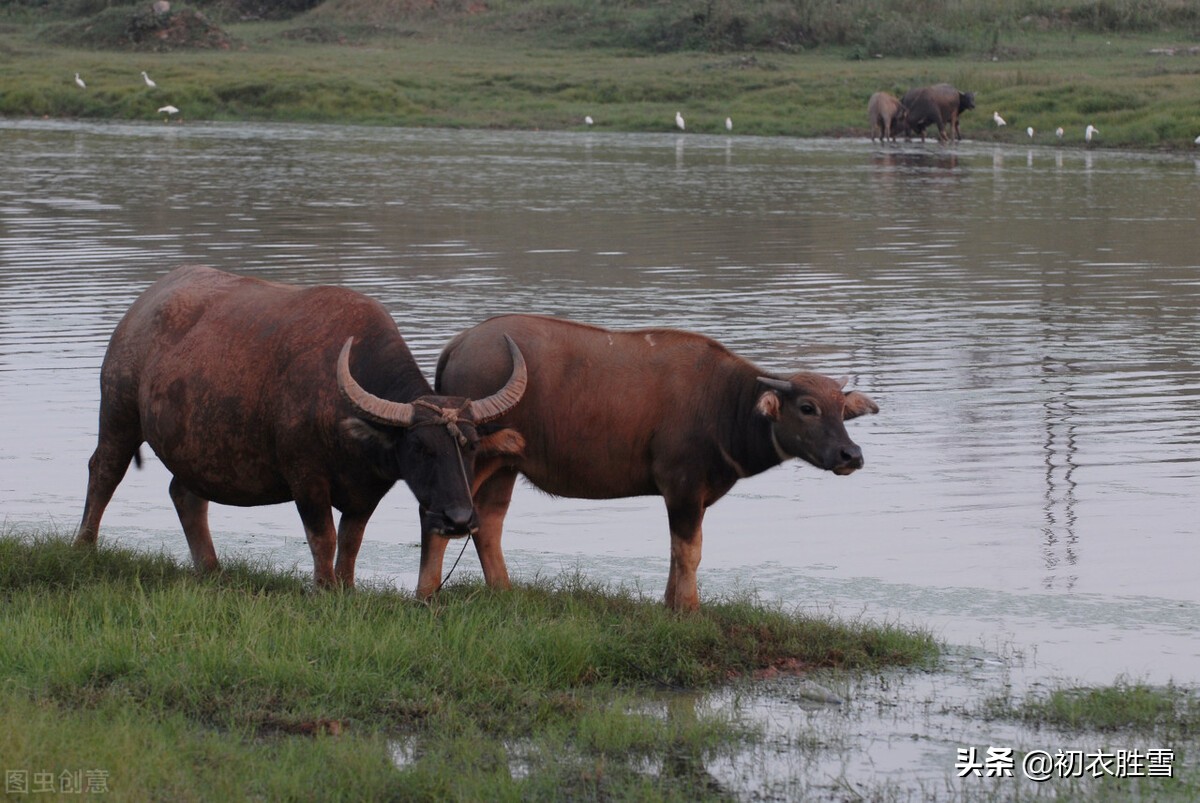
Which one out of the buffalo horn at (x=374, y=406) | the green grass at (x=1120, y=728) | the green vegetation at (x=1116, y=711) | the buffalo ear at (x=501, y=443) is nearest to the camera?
the green grass at (x=1120, y=728)

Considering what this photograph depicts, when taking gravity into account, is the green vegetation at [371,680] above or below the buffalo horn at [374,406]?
below

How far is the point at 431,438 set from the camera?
6586 millimetres

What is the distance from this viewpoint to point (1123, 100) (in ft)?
133

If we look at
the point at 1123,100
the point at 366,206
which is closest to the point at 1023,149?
the point at 1123,100

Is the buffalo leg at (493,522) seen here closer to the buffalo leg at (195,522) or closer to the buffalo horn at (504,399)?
the buffalo horn at (504,399)

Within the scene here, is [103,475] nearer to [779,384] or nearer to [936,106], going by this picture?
[779,384]

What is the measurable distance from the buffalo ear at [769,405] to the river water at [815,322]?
3.37 ft

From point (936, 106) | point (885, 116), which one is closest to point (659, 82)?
point (885, 116)

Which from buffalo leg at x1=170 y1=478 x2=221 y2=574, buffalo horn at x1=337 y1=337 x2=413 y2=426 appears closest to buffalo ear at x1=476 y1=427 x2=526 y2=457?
buffalo horn at x1=337 y1=337 x2=413 y2=426

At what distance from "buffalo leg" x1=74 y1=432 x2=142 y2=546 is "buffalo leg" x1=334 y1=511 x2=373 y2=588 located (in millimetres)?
1316

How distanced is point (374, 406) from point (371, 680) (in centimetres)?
119

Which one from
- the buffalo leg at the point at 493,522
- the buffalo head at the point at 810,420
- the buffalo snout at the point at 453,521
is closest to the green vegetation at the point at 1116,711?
the buffalo head at the point at 810,420

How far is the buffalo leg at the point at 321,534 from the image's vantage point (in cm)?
710

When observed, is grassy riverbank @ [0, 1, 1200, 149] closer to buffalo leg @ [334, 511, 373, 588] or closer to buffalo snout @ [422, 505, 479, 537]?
buffalo leg @ [334, 511, 373, 588]
